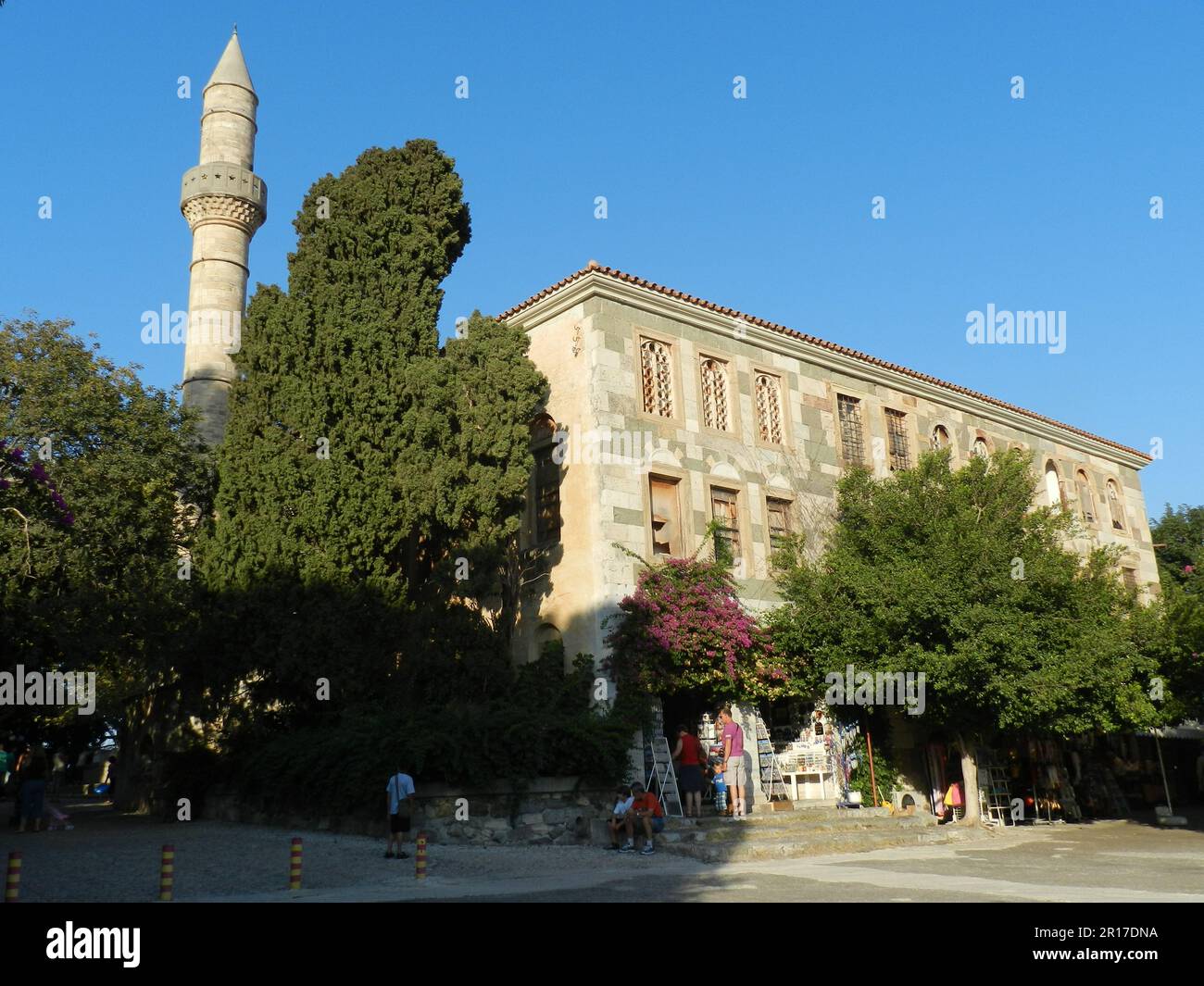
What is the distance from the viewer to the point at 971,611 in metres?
18.3

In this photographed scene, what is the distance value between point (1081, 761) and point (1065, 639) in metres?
9.08

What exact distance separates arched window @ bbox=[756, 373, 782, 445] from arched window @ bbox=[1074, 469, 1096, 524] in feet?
43.0

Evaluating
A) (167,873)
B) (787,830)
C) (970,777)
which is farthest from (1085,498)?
(167,873)

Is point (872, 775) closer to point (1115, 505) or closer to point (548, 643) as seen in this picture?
point (548, 643)

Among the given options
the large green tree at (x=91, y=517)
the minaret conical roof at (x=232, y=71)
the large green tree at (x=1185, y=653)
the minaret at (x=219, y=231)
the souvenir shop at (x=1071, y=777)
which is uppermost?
the minaret conical roof at (x=232, y=71)

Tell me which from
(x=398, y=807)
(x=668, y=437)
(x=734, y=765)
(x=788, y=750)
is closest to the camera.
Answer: (x=398, y=807)

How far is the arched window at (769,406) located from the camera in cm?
2261

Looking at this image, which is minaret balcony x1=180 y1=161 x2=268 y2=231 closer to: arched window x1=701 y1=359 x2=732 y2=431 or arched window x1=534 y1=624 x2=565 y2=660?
arched window x1=701 y1=359 x2=732 y2=431

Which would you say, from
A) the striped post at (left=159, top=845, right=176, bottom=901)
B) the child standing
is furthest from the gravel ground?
the child standing

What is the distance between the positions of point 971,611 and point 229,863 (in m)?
12.8

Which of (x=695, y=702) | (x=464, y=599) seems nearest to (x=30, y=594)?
(x=464, y=599)

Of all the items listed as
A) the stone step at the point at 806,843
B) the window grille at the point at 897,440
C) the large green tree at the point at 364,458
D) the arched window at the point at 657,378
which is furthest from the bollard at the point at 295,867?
the window grille at the point at 897,440

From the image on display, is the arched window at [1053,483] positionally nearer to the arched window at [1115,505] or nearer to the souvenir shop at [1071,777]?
the arched window at [1115,505]

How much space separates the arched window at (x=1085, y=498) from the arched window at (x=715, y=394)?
1476 centimetres
